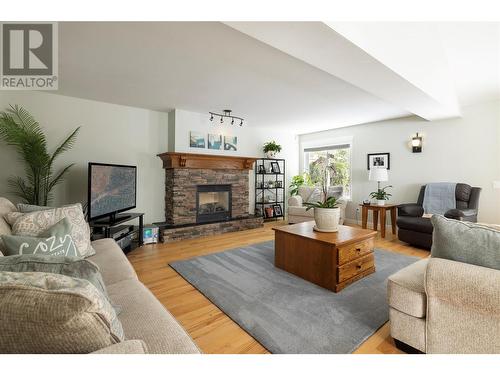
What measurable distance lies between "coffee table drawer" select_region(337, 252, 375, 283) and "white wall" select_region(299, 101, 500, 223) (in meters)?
2.77

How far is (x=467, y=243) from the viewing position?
122 centimetres

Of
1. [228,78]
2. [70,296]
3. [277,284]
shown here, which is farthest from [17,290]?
[228,78]

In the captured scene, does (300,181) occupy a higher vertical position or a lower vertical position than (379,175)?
lower

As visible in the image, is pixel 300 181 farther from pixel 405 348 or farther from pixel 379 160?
pixel 405 348

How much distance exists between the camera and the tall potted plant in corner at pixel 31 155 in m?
2.82

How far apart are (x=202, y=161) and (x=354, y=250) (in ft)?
10.1

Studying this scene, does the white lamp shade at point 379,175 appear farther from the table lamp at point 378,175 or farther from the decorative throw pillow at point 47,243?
the decorative throw pillow at point 47,243

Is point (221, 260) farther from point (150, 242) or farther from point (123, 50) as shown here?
point (123, 50)

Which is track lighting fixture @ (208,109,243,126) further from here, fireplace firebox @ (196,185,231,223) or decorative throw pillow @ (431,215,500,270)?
decorative throw pillow @ (431,215,500,270)

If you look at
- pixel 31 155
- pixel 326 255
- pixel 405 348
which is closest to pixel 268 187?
pixel 326 255

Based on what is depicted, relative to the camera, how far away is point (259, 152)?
19.3 ft

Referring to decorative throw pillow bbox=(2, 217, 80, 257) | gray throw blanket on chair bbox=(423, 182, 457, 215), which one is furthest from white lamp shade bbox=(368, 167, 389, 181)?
decorative throw pillow bbox=(2, 217, 80, 257)

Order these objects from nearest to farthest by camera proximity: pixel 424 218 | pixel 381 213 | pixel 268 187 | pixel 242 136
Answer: pixel 424 218, pixel 381 213, pixel 242 136, pixel 268 187

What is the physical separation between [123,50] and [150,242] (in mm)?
2729
